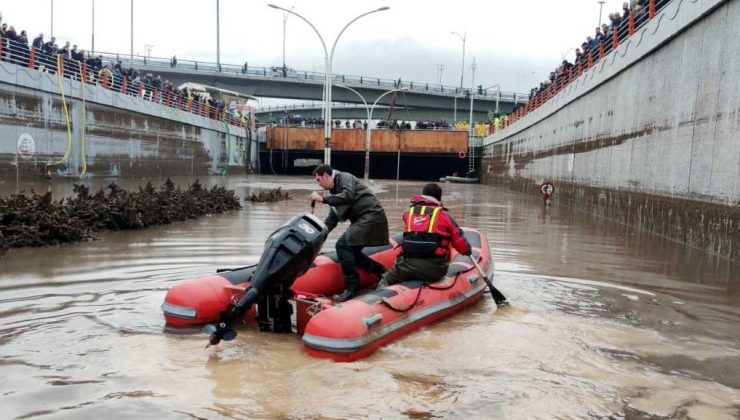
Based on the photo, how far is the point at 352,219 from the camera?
6684mm

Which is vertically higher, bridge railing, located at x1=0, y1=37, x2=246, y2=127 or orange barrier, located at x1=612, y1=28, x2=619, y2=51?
orange barrier, located at x1=612, y1=28, x2=619, y2=51

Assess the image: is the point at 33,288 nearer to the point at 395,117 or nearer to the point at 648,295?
the point at 648,295

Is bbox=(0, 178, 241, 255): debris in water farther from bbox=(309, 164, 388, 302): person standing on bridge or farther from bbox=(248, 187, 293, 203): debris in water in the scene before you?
bbox=(309, 164, 388, 302): person standing on bridge

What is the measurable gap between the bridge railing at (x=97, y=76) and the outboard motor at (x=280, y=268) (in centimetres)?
1795

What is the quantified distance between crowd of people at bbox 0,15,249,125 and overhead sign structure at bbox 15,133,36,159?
2.53 metres

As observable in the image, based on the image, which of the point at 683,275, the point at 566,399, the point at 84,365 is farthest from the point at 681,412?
the point at 683,275

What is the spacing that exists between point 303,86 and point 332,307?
61850 millimetres

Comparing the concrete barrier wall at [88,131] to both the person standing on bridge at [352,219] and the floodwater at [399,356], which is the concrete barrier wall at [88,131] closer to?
the floodwater at [399,356]

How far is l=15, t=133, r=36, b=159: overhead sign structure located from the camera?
63.5ft

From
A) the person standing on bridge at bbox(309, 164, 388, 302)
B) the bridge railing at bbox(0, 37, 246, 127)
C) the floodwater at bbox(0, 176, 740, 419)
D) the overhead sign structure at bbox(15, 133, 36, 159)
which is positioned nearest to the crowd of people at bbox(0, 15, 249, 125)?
the bridge railing at bbox(0, 37, 246, 127)

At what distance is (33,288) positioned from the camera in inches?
264

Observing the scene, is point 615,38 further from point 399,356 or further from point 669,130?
point 399,356

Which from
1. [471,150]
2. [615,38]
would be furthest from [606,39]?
[471,150]

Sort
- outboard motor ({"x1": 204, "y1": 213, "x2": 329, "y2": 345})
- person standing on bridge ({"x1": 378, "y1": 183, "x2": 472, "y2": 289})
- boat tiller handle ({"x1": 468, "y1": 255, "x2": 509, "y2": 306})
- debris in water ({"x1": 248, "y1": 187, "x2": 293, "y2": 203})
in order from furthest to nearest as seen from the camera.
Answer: debris in water ({"x1": 248, "y1": 187, "x2": 293, "y2": 203}), boat tiller handle ({"x1": 468, "y1": 255, "x2": 509, "y2": 306}), person standing on bridge ({"x1": 378, "y1": 183, "x2": 472, "y2": 289}), outboard motor ({"x1": 204, "y1": 213, "x2": 329, "y2": 345})
